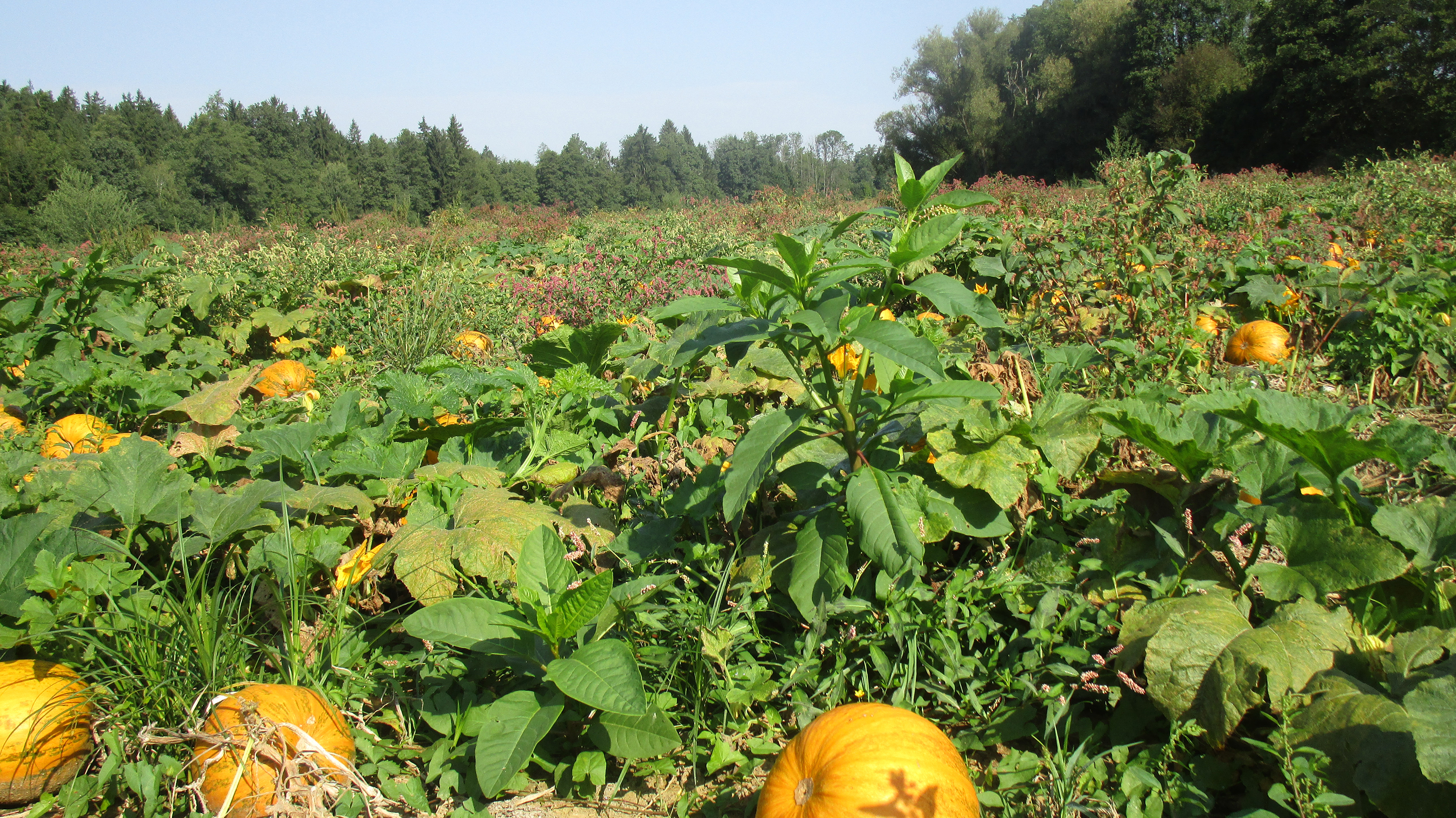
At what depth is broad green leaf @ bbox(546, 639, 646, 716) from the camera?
1529 millimetres

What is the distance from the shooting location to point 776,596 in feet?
6.68

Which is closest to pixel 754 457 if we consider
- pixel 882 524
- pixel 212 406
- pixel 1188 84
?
pixel 882 524

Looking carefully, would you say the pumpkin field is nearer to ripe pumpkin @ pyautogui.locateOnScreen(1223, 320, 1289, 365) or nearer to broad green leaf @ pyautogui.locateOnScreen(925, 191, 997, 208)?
broad green leaf @ pyautogui.locateOnScreen(925, 191, 997, 208)

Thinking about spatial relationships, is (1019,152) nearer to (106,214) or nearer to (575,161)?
(575,161)

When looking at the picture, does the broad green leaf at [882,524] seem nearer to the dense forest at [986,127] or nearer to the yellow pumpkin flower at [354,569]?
the yellow pumpkin flower at [354,569]

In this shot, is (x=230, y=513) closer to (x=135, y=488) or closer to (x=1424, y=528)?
(x=135, y=488)

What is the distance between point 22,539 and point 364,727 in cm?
95

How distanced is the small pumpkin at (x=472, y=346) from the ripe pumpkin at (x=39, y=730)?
3.58 metres

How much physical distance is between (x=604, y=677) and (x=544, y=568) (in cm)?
34

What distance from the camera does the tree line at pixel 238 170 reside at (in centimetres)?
3167

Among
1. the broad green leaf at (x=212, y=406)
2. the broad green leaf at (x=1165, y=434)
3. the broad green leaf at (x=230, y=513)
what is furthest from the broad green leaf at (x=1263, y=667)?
the broad green leaf at (x=212, y=406)

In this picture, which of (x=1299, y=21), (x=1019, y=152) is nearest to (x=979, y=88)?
(x=1019, y=152)

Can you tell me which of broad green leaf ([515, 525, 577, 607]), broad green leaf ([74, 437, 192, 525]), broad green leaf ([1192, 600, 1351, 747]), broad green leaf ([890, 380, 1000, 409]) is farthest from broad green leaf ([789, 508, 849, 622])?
broad green leaf ([74, 437, 192, 525])

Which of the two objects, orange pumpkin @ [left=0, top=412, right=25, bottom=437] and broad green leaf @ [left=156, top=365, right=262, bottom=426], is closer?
broad green leaf @ [left=156, top=365, right=262, bottom=426]
